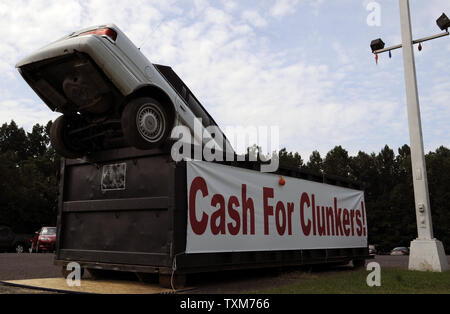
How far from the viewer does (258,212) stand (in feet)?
25.6

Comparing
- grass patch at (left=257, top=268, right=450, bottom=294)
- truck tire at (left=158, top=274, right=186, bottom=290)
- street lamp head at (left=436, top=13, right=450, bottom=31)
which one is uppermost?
street lamp head at (left=436, top=13, right=450, bottom=31)

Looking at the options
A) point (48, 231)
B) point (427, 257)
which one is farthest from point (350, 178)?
point (427, 257)

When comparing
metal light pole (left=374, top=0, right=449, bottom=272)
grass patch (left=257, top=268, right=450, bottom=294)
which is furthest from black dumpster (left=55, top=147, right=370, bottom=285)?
metal light pole (left=374, top=0, right=449, bottom=272)

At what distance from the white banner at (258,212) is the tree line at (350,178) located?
118ft

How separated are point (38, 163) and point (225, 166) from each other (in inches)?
1822

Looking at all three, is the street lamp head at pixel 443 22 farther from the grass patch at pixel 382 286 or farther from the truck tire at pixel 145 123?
the truck tire at pixel 145 123

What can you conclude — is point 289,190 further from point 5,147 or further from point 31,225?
point 5,147

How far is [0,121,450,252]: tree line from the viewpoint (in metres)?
39.6

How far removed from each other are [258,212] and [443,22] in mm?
7612

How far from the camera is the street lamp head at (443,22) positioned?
1101cm

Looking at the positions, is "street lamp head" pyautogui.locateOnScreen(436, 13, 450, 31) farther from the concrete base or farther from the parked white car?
the parked white car

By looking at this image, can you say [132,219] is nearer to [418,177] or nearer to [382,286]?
[382,286]

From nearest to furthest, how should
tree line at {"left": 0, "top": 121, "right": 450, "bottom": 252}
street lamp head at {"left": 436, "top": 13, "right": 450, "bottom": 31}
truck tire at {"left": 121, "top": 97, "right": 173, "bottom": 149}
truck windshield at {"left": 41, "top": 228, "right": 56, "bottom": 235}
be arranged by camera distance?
1. truck tire at {"left": 121, "top": 97, "right": 173, "bottom": 149}
2. street lamp head at {"left": 436, "top": 13, "right": 450, "bottom": 31}
3. truck windshield at {"left": 41, "top": 228, "right": 56, "bottom": 235}
4. tree line at {"left": 0, "top": 121, "right": 450, "bottom": 252}

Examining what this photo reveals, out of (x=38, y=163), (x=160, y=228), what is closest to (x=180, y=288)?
(x=160, y=228)
